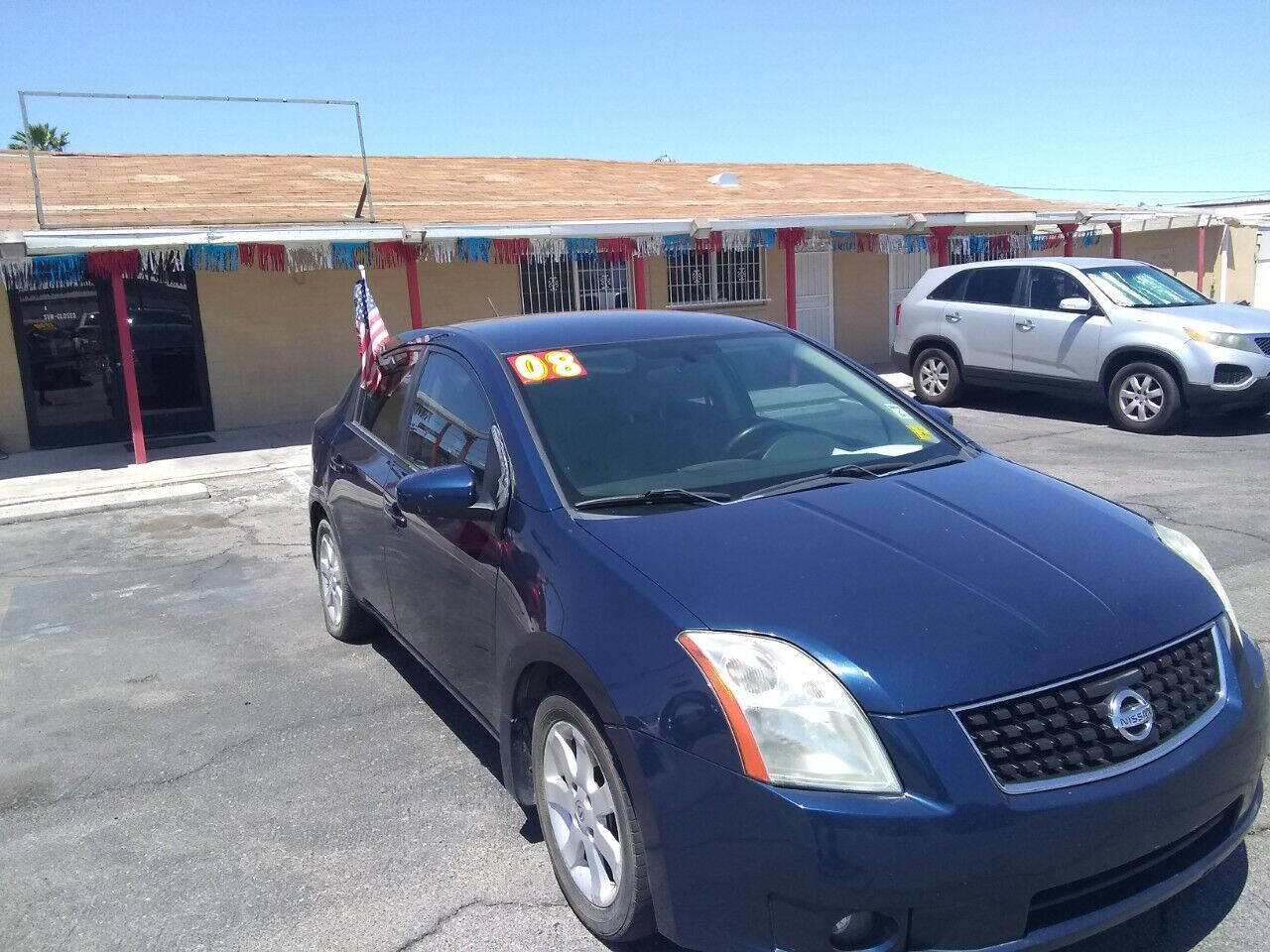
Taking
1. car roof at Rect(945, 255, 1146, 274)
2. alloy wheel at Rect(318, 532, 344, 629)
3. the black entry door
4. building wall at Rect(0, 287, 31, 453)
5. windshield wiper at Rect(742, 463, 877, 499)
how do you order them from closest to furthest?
windshield wiper at Rect(742, 463, 877, 499) < alloy wheel at Rect(318, 532, 344, 629) < car roof at Rect(945, 255, 1146, 274) < building wall at Rect(0, 287, 31, 453) < the black entry door

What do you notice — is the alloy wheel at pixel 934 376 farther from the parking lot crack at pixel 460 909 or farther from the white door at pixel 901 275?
the parking lot crack at pixel 460 909

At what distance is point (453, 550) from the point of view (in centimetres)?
351

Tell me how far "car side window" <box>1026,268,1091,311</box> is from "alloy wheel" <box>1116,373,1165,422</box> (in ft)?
3.59

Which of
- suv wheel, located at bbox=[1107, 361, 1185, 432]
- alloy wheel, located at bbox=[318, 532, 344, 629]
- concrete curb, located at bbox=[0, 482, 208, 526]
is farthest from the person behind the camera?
suv wheel, located at bbox=[1107, 361, 1185, 432]

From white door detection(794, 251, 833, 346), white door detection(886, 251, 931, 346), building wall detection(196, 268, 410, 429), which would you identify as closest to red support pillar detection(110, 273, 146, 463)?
building wall detection(196, 268, 410, 429)

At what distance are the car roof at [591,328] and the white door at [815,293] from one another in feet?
44.0

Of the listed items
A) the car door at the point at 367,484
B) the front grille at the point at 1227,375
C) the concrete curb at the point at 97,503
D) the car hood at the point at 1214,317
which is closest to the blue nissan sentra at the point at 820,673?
the car door at the point at 367,484

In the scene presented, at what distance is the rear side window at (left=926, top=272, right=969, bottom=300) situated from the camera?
1223cm

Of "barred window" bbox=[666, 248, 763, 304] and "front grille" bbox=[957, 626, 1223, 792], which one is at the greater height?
"barred window" bbox=[666, 248, 763, 304]

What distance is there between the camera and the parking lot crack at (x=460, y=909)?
2941mm

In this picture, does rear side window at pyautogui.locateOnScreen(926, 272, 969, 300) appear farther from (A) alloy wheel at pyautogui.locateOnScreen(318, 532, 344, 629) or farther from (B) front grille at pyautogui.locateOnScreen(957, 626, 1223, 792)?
(B) front grille at pyautogui.locateOnScreen(957, 626, 1223, 792)

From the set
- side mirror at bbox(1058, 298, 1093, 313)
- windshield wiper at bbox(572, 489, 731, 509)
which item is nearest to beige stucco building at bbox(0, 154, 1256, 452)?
side mirror at bbox(1058, 298, 1093, 313)

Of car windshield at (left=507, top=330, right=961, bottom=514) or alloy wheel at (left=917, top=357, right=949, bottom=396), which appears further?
alloy wheel at (left=917, top=357, right=949, bottom=396)

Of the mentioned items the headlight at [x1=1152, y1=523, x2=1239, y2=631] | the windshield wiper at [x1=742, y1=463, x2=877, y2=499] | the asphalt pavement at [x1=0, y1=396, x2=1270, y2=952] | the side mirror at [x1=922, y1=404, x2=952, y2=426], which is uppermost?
the side mirror at [x1=922, y1=404, x2=952, y2=426]
